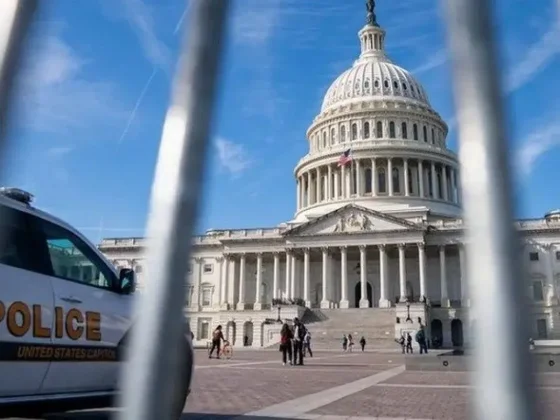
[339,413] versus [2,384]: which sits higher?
[2,384]

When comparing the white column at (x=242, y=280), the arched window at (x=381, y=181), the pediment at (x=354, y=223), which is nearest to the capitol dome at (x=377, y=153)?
the arched window at (x=381, y=181)

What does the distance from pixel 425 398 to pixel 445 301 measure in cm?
5632

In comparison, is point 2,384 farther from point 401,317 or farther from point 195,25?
point 401,317

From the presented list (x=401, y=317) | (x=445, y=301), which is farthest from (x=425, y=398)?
(x=445, y=301)

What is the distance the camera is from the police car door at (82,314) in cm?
561

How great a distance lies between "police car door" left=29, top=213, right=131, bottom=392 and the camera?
561 centimetres

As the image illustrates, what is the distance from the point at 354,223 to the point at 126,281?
206ft

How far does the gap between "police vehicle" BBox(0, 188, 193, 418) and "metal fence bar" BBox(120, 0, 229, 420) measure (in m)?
3.73

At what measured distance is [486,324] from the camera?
0.94 metres

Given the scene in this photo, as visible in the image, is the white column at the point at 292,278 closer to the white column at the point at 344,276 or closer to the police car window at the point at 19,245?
the white column at the point at 344,276

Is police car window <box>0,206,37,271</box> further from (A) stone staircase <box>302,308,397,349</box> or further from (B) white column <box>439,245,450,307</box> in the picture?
(B) white column <box>439,245,450,307</box>

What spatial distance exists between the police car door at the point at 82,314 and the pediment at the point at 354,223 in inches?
2439

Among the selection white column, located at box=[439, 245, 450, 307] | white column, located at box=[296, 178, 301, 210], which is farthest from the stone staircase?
white column, located at box=[296, 178, 301, 210]

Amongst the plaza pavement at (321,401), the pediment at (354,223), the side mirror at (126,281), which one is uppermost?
the pediment at (354,223)
